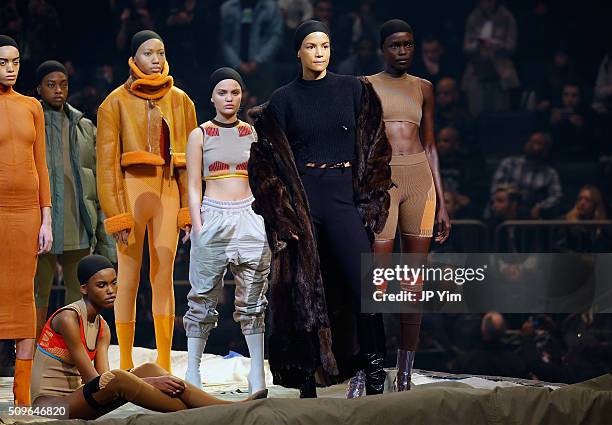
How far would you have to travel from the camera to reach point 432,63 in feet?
30.1

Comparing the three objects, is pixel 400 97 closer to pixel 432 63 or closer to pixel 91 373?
pixel 91 373

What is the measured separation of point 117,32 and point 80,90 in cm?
46

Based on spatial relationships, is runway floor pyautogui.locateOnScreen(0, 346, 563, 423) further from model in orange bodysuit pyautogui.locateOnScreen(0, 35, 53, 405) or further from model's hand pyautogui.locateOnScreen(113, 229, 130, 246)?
model's hand pyautogui.locateOnScreen(113, 229, 130, 246)

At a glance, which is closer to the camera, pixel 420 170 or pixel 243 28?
pixel 420 170

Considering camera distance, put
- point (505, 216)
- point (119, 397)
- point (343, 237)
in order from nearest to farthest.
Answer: point (119, 397) < point (343, 237) < point (505, 216)

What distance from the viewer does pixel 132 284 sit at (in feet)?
22.1

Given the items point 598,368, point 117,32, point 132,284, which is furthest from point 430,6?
point 132,284

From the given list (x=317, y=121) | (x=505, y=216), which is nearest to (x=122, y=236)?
(x=317, y=121)

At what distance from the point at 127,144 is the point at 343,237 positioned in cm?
132

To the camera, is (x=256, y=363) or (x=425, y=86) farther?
(x=425, y=86)

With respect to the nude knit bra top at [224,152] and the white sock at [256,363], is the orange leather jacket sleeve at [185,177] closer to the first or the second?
the nude knit bra top at [224,152]

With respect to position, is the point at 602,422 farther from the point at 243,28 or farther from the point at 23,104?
the point at 243,28

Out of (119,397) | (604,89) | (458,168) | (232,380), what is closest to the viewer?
(119,397)

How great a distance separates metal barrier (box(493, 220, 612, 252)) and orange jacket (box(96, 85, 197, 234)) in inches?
105
